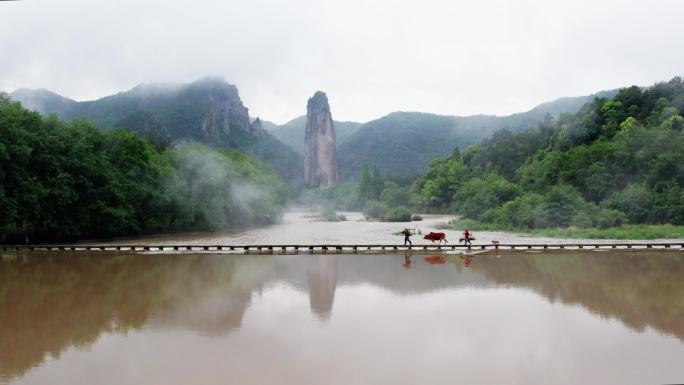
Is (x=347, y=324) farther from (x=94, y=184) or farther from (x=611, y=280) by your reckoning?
(x=94, y=184)

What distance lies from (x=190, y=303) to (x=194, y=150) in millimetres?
34058

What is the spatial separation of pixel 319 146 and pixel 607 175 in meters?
119

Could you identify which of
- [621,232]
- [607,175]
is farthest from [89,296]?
[607,175]

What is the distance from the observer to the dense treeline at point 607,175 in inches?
1384

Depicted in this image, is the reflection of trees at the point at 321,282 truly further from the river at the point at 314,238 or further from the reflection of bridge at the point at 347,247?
the river at the point at 314,238

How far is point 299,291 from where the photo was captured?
15.5 meters

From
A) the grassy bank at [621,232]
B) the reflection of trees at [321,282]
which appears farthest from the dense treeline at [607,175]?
the reflection of trees at [321,282]

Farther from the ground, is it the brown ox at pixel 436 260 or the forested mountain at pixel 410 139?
the forested mountain at pixel 410 139

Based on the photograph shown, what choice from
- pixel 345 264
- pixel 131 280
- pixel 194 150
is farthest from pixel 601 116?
pixel 131 280

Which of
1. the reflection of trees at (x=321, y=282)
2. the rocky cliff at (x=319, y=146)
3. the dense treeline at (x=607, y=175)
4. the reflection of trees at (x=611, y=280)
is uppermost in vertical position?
the rocky cliff at (x=319, y=146)

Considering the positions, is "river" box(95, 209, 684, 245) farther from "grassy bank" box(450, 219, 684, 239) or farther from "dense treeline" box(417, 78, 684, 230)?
"dense treeline" box(417, 78, 684, 230)

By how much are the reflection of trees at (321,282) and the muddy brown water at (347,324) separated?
2.7 inches

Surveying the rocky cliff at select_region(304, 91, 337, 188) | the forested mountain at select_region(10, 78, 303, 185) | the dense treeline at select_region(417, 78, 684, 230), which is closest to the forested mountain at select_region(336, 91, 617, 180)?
the rocky cliff at select_region(304, 91, 337, 188)

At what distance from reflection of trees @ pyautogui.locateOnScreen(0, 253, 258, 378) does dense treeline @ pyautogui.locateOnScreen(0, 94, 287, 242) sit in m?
6.81
